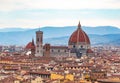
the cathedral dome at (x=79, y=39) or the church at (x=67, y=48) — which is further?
the cathedral dome at (x=79, y=39)

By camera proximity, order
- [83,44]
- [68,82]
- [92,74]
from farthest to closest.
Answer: [83,44] → [92,74] → [68,82]

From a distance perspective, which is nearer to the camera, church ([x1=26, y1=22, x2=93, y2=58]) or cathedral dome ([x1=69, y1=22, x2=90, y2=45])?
church ([x1=26, y1=22, x2=93, y2=58])

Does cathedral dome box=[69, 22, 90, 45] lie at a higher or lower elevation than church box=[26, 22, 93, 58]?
higher

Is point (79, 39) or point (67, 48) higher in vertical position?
point (79, 39)

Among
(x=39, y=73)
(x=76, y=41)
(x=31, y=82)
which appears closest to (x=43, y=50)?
(x=76, y=41)

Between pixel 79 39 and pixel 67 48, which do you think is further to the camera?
pixel 79 39

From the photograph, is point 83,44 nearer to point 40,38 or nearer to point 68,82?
point 40,38

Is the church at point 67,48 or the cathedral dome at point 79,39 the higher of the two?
the cathedral dome at point 79,39

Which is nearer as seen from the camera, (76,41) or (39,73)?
(39,73)
